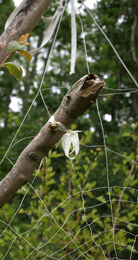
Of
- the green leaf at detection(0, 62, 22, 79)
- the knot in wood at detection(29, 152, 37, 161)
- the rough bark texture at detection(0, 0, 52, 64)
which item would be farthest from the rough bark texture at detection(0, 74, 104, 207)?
the rough bark texture at detection(0, 0, 52, 64)

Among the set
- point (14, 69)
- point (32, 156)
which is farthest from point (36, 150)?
point (14, 69)

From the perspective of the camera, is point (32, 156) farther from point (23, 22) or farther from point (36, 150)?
point (23, 22)

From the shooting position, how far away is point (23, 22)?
0.63 m

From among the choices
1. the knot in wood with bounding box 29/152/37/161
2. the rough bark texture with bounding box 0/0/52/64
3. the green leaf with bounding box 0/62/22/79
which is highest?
the rough bark texture with bounding box 0/0/52/64

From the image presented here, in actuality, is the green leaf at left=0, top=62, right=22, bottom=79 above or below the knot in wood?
above

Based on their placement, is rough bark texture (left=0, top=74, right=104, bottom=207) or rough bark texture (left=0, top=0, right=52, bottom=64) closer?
rough bark texture (left=0, top=74, right=104, bottom=207)

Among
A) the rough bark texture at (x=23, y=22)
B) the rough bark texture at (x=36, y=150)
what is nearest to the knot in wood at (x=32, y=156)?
the rough bark texture at (x=36, y=150)

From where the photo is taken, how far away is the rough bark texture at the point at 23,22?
0.59m

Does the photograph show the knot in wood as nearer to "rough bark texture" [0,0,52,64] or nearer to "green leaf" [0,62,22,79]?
"green leaf" [0,62,22,79]

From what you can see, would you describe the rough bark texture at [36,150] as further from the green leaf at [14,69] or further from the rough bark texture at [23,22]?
the rough bark texture at [23,22]

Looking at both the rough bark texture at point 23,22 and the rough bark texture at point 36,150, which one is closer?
the rough bark texture at point 36,150

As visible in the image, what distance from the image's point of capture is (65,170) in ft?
5.50

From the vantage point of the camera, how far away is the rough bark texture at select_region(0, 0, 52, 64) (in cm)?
59

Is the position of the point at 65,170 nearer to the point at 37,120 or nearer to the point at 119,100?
the point at 37,120
